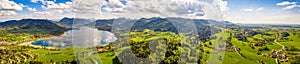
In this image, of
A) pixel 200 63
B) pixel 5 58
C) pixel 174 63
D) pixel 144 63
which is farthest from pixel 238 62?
pixel 5 58

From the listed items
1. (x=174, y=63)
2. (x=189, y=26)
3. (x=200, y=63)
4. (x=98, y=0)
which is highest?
(x=98, y=0)

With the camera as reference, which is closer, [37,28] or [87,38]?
[87,38]

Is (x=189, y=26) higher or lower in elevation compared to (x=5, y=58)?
higher

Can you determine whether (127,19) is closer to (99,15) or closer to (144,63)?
(99,15)

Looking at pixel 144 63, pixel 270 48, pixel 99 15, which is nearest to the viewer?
pixel 99 15

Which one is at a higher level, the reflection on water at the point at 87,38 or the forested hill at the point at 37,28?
the reflection on water at the point at 87,38

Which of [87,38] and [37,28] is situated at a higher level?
[87,38]

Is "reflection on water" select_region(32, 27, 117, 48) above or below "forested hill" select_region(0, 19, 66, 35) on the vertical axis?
above

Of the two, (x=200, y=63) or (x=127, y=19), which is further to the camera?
(x=200, y=63)

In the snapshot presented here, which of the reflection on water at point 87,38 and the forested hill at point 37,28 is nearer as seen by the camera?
the reflection on water at point 87,38

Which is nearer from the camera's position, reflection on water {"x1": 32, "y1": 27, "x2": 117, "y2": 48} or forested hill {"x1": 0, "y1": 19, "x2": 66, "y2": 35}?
reflection on water {"x1": 32, "y1": 27, "x2": 117, "y2": 48}

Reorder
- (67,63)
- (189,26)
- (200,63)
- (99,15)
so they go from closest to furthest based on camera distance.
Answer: (189,26)
(99,15)
(200,63)
(67,63)
